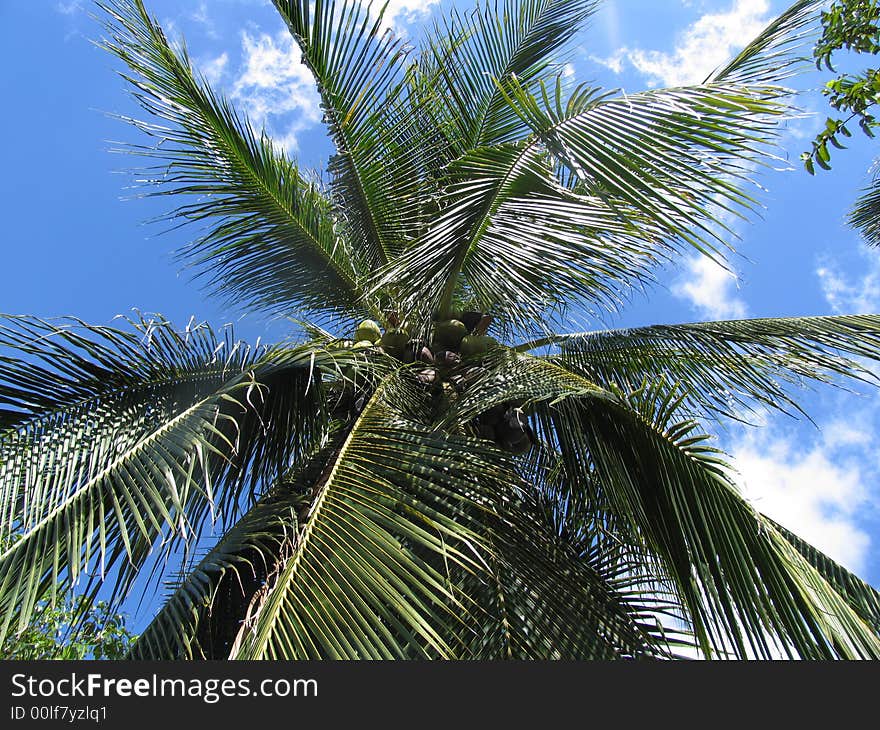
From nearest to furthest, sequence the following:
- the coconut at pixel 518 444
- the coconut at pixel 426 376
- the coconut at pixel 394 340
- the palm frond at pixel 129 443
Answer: the palm frond at pixel 129 443
the coconut at pixel 518 444
the coconut at pixel 426 376
the coconut at pixel 394 340

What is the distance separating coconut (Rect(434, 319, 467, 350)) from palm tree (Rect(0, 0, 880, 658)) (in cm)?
1

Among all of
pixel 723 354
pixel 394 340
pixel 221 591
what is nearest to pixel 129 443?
pixel 221 591

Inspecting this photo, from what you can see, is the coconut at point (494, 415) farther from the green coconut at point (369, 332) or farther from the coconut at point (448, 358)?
the green coconut at point (369, 332)

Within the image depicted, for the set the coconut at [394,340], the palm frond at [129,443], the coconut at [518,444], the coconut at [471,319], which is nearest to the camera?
the palm frond at [129,443]

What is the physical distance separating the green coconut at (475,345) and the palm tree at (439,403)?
0.05 ft

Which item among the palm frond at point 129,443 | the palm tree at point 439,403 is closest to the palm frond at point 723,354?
the palm tree at point 439,403

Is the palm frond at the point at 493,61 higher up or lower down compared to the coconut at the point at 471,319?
higher up

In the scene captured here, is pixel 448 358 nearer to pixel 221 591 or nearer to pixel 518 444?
pixel 518 444

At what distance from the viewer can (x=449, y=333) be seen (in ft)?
12.9

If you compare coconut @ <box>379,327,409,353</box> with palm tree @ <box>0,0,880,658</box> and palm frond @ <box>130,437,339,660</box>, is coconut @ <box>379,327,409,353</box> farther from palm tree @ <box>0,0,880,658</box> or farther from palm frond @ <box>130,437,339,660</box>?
palm frond @ <box>130,437,339,660</box>

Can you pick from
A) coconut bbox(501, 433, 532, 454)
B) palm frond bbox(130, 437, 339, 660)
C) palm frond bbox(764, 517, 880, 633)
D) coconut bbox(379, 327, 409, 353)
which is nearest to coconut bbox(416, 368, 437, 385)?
coconut bbox(379, 327, 409, 353)

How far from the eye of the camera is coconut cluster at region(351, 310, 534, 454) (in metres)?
3.62

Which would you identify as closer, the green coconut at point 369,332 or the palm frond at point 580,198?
the palm frond at point 580,198

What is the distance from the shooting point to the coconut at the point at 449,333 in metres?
3.94
